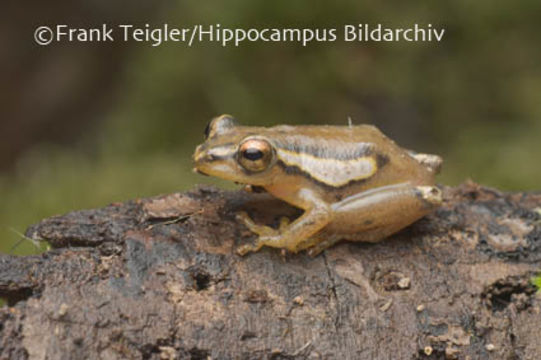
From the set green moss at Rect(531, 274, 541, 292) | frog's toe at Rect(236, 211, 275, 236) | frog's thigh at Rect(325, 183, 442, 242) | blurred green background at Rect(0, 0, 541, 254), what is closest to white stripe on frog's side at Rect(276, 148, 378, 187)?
frog's thigh at Rect(325, 183, 442, 242)

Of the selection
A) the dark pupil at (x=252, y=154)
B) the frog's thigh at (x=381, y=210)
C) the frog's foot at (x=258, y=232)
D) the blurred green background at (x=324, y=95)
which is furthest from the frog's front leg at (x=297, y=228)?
the blurred green background at (x=324, y=95)

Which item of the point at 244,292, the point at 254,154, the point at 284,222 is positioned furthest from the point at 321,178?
the point at 244,292

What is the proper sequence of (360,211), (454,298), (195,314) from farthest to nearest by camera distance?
(360,211) → (454,298) → (195,314)

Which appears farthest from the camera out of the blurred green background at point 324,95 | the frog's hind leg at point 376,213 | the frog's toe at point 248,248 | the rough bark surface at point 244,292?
the blurred green background at point 324,95

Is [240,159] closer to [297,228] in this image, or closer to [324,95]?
[297,228]

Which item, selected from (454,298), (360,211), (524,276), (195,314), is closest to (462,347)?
(454,298)

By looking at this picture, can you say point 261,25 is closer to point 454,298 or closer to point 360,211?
point 360,211

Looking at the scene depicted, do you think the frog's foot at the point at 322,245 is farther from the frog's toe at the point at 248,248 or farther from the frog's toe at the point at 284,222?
the frog's toe at the point at 248,248
